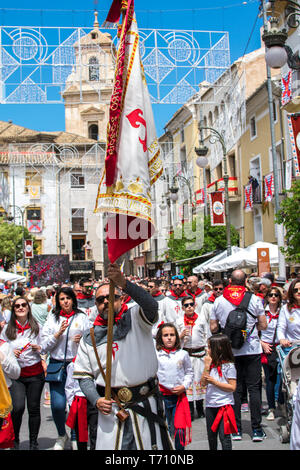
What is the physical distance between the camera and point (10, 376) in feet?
17.7

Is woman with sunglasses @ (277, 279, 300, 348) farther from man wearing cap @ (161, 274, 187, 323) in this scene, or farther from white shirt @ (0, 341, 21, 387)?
white shirt @ (0, 341, 21, 387)

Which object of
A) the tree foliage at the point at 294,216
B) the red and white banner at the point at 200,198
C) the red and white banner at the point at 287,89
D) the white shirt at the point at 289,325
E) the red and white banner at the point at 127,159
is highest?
the red and white banner at the point at 287,89

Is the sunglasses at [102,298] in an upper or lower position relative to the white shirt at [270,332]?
upper

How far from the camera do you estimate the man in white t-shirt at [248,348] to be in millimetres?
6930

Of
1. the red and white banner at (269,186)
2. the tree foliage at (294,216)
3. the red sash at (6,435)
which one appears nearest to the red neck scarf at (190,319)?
the red sash at (6,435)

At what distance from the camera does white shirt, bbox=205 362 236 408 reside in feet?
18.8

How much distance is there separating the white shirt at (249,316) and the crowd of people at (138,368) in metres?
0.01

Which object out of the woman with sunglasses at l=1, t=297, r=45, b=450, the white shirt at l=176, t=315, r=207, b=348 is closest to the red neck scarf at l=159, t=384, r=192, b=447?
the woman with sunglasses at l=1, t=297, r=45, b=450

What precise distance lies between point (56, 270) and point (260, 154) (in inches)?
571

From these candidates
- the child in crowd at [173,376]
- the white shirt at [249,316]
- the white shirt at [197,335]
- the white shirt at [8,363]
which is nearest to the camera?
the white shirt at [8,363]

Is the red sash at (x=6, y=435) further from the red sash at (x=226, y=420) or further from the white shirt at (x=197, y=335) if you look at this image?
the white shirt at (x=197, y=335)

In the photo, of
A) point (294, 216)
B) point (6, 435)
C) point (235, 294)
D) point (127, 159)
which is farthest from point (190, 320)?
point (294, 216)

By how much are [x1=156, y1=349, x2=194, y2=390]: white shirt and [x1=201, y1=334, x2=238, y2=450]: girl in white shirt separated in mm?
426

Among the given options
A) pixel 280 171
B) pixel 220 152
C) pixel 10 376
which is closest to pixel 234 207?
pixel 220 152
